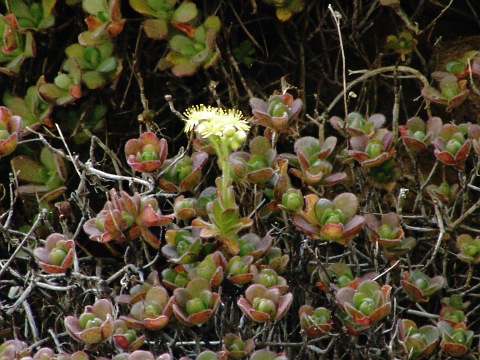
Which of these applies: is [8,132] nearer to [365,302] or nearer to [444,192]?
[365,302]

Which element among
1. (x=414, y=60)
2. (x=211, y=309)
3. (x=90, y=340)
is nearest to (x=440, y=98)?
(x=414, y=60)

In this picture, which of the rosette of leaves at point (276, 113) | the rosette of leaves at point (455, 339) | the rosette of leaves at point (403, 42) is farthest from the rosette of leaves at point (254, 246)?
the rosette of leaves at point (403, 42)

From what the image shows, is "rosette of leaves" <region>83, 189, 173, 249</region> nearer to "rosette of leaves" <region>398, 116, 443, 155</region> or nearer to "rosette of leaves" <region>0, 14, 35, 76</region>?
"rosette of leaves" <region>398, 116, 443, 155</region>

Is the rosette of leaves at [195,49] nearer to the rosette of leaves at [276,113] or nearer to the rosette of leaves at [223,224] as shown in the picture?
the rosette of leaves at [276,113]

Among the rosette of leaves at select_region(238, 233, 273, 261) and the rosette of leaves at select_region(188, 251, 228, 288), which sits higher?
the rosette of leaves at select_region(188, 251, 228, 288)

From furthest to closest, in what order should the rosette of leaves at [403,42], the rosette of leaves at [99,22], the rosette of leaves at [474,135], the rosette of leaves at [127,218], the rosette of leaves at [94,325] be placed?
the rosette of leaves at [403,42]
the rosette of leaves at [99,22]
the rosette of leaves at [474,135]
the rosette of leaves at [127,218]
the rosette of leaves at [94,325]

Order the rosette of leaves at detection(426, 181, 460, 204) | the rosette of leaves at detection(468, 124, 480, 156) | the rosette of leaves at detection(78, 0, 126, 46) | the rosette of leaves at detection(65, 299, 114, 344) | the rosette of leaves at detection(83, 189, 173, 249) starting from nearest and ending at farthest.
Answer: the rosette of leaves at detection(65, 299, 114, 344) → the rosette of leaves at detection(83, 189, 173, 249) → the rosette of leaves at detection(468, 124, 480, 156) → the rosette of leaves at detection(426, 181, 460, 204) → the rosette of leaves at detection(78, 0, 126, 46)

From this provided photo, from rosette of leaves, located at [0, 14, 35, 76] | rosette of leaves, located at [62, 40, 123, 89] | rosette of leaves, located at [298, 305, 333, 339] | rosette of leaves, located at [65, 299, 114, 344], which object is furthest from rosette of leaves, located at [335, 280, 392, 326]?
rosette of leaves, located at [0, 14, 35, 76]

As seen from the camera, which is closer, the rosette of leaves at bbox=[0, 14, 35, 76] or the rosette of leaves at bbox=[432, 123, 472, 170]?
the rosette of leaves at bbox=[432, 123, 472, 170]
